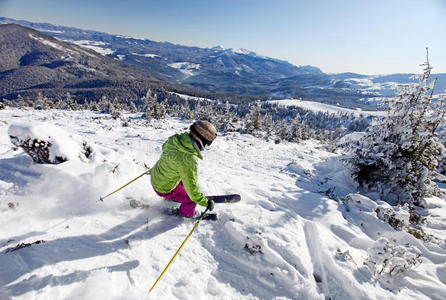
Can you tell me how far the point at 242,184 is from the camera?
7.25m

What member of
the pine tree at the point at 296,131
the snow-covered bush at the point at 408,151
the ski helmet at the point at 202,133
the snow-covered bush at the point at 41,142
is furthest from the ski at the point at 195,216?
the pine tree at the point at 296,131

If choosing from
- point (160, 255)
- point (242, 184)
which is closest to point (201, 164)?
point (242, 184)

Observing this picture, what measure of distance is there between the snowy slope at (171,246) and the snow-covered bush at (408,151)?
2.01 meters

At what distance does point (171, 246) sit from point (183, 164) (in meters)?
1.56

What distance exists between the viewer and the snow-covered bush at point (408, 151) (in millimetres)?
7742

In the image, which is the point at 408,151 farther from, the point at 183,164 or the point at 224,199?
the point at 183,164

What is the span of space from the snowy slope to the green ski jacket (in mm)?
1020

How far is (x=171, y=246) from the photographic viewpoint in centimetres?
387

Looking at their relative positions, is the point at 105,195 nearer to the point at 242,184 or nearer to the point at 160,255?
the point at 160,255

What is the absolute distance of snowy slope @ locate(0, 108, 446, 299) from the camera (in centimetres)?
299

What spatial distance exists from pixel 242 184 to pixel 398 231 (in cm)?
436

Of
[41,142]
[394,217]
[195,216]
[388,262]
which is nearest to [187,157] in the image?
[195,216]

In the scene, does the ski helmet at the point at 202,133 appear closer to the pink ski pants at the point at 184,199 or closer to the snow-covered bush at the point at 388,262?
the pink ski pants at the point at 184,199

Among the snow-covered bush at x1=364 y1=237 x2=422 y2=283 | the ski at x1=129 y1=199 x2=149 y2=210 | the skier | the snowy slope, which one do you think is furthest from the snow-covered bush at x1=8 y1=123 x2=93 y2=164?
the snow-covered bush at x1=364 y1=237 x2=422 y2=283
